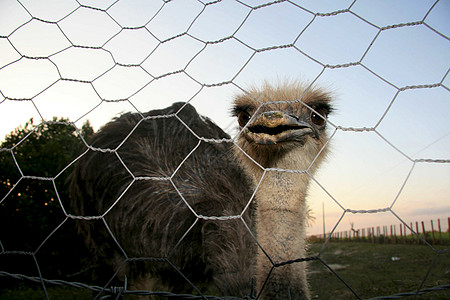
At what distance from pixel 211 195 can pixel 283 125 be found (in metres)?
0.85

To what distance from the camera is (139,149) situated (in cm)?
243

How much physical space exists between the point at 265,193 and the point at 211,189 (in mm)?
682

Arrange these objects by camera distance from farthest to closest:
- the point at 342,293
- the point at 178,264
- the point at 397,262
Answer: the point at 397,262 < the point at 342,293 < the point at 178,264

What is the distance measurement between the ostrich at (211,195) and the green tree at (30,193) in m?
0.92

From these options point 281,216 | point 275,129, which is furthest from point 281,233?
point 275,129

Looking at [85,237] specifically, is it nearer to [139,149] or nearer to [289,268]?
[139,149]

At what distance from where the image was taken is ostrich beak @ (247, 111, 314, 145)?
1.28 m

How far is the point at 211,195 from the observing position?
2.05 m

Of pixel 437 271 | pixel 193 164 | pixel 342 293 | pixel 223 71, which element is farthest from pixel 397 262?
pixel 223 71

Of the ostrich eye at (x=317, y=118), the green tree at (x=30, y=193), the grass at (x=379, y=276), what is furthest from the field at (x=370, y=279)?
the ostrich eye at (x=317, y=118)

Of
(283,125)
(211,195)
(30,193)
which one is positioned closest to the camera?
(283,125)

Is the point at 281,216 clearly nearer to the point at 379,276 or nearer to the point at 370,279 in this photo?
the point at 370,279

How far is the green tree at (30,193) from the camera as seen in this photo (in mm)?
3307

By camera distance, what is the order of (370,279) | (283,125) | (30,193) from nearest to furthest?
(283,125)
(370,279)
(30,193)
